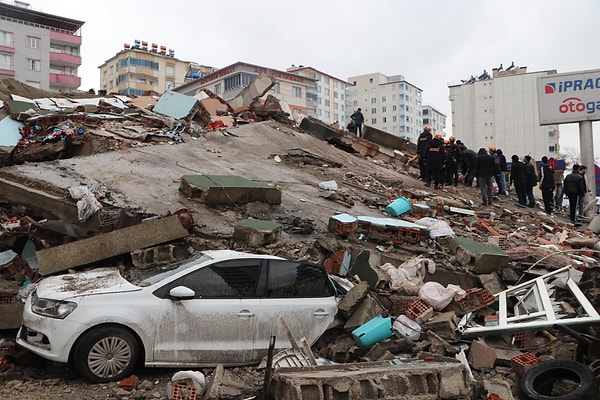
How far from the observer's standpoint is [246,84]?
56.7 m

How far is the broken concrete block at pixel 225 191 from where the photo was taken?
9.48 m

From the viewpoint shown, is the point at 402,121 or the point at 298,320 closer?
the point at 298,320

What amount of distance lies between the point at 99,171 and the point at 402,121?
3645 inches

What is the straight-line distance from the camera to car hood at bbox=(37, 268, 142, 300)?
5152 mm

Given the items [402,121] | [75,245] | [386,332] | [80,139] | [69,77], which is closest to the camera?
[386,332]

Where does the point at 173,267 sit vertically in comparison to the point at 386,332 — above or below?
above

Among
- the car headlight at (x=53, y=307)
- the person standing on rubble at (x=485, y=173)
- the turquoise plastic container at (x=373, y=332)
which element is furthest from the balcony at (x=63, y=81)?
the turquoise plastic container at (x=373, y=332)

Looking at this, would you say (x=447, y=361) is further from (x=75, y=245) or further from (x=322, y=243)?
(x=75, y=245)

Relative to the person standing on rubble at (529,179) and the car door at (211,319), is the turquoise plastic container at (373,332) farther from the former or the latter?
the person standing on rubble at (529,179)

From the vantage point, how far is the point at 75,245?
7.27 m

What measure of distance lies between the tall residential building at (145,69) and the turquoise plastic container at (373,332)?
6967cm

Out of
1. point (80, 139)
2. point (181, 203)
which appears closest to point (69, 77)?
point (80, 139)

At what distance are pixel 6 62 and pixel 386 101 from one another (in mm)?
67963

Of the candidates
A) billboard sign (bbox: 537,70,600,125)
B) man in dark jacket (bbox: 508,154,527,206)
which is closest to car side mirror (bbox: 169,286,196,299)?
man in dark jacket (bbox: 508,154,527,206)
